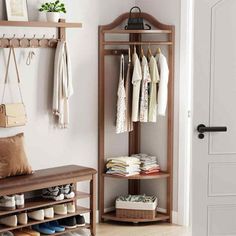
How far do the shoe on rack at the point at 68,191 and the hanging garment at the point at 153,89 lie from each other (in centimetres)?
98

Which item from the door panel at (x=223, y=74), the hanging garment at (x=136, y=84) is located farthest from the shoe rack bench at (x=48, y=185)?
the door panel at (x=223, y=74)

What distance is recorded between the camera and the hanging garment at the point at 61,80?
5.15 m

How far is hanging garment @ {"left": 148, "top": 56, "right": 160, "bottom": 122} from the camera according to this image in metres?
5.52

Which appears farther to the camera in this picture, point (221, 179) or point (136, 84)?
point (136, 84)

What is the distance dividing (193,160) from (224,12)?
41.6 inches

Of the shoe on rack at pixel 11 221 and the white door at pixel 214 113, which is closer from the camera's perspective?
the white door at pixel 214 113

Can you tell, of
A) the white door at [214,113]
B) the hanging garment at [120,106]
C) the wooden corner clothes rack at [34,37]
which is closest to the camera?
the white door at [214,113]

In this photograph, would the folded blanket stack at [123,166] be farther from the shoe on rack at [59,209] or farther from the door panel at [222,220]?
the door panel at [222,220]

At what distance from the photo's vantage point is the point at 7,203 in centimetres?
460

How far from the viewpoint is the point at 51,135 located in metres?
5.29

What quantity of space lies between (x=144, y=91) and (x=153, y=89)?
9 cm

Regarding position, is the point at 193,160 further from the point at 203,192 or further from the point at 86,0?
the point at 86,0

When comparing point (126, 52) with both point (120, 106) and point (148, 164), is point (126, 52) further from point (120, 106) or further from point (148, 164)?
point (148, 164)

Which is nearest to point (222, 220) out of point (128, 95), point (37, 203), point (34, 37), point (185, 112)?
point (185, 112)
